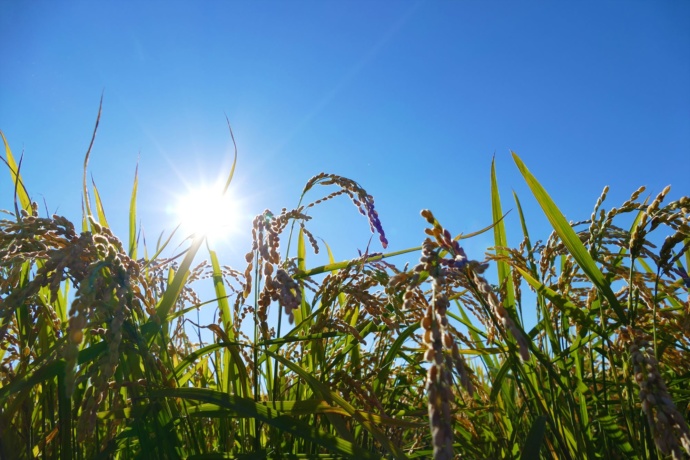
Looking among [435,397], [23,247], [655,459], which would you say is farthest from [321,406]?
[23,247]

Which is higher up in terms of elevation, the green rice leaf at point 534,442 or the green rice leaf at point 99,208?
the green rice leaf at point 99,208

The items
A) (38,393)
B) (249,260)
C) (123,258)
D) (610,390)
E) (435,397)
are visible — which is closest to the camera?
(435,397)

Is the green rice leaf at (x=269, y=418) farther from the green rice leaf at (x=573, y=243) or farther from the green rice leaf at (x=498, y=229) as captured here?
the green rice leaf at (x=498, y=229)

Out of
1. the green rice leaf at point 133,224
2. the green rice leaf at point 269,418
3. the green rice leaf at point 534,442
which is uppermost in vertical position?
the green rice leaf at point 133,224

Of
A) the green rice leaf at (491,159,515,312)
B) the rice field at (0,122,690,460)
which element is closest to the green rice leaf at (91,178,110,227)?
the rice field at (0,122,690,460)

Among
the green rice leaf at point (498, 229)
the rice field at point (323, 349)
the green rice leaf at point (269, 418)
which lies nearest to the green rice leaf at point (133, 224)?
the rice field at point (323, 349)

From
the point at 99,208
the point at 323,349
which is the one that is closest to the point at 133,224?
the point at 99,208

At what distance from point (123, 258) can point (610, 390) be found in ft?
6.89

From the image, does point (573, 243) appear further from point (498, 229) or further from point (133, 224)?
point (133, 224)

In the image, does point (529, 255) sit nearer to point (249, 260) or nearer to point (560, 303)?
point (560, 303)

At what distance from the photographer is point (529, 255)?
1.87 meters

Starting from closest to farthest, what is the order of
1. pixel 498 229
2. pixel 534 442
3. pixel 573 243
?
pixel 534 442 → pixel 573 243 → pixel 498 229

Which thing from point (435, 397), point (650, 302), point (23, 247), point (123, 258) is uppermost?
point (23, 247)

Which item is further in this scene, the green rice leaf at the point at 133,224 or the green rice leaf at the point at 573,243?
the green rice leaf at the point at 133,224
